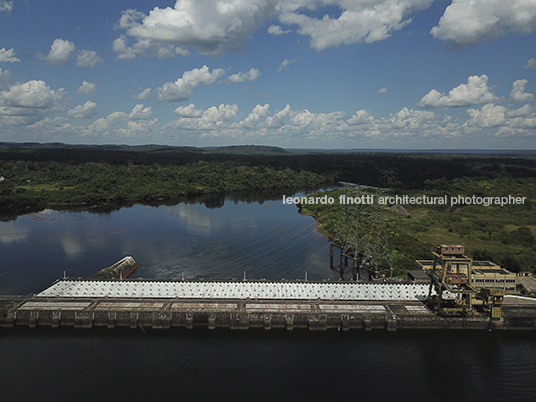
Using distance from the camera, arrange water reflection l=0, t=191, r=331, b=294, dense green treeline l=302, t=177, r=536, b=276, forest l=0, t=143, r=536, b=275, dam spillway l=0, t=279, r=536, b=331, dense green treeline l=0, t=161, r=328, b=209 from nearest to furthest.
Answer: dam spillway l=0, t=279, r=536, b=331
water reflection l=0, t=191, r=331, b=294
dense green treeline l=302, t=177, r=536, b=276
forest l=0, t=143, r=536, b=275
dense green treeline l=0, t=161, r=328, b=209

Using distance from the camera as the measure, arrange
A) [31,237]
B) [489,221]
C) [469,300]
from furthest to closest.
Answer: [489,221]
[31,237]
[469,300]

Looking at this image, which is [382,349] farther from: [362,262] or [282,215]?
[282,215]

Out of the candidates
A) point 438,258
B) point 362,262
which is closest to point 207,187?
point 362,262

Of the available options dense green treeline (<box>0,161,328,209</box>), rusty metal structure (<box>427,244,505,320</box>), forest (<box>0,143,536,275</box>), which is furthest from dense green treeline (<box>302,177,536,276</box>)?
dense green treeline (<box>0,161,328,209</box>)

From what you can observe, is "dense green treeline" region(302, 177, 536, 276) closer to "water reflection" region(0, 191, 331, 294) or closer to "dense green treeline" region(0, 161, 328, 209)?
"water reflection" region(0, 191, 331, 294)

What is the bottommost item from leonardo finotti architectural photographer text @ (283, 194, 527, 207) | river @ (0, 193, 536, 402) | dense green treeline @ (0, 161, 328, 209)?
river @ (0, 193, 536, 402)

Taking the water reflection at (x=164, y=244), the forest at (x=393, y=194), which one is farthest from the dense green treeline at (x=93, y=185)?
the water reflection at (x=164, y=244)

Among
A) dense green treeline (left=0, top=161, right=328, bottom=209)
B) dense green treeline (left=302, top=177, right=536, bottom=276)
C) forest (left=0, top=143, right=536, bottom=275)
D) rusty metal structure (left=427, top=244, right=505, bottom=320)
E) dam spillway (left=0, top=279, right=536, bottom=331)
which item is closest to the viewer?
dam spillway (left=0, top=279, right=536, bottom=331)
